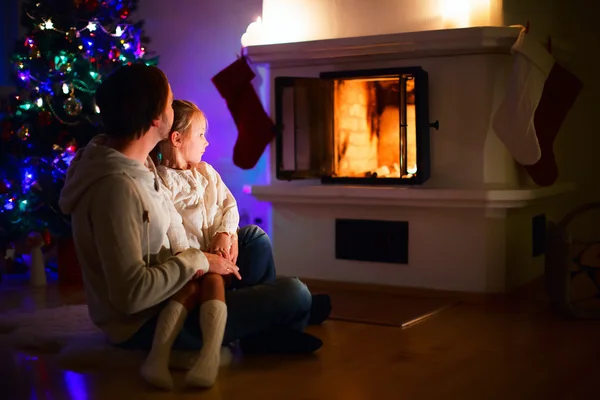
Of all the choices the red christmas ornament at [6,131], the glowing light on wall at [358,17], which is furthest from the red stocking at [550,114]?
the red christmas ornament at [6,131]

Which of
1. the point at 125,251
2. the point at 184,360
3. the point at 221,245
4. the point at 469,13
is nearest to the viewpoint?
the point at 125,251

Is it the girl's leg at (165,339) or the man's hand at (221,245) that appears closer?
A: the girl's leg at (165,339)

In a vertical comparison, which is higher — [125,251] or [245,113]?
[245,113]

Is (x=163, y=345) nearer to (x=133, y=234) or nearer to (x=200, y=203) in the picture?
(x=133, y=234)

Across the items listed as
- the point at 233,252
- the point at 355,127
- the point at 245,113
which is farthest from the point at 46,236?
the point at 233,252

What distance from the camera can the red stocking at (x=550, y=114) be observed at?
344cm

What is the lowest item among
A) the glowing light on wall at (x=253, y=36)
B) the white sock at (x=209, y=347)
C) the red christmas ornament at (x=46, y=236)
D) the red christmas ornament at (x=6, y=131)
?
the white sock at (x=209, y=347)

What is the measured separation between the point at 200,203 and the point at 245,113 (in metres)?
1.43

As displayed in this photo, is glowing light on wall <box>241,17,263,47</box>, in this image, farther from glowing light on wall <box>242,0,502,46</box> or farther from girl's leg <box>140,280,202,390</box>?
girl's leg <box>140,280,202,390</box>

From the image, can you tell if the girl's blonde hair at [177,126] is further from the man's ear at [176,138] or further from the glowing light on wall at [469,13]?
the glowing light on wall at [469,13]

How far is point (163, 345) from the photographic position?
1.96 m

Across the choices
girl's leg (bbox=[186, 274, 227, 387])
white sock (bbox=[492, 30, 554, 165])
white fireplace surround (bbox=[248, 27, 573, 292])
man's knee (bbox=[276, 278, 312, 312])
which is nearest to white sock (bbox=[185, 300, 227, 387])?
girl's leg (bbox=[186, 274, 227, 387])

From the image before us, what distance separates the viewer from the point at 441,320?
286 centimetres

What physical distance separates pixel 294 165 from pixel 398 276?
2.29ft
